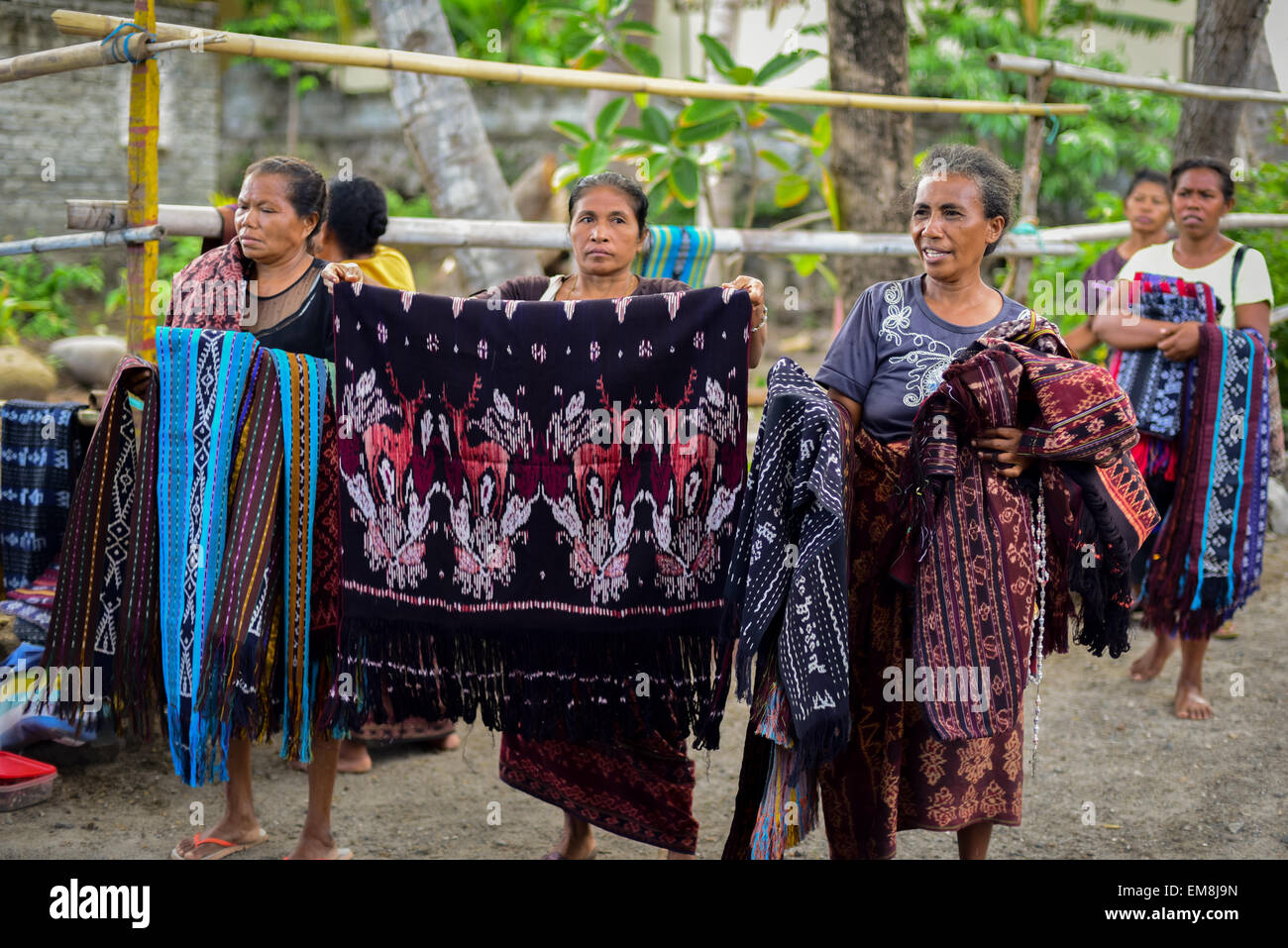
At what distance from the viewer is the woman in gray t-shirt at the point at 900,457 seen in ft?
8.93

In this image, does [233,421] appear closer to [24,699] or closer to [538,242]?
[24,699]

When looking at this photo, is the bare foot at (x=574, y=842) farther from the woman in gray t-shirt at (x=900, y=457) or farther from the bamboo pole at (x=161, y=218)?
the bamboo pole at (x=161, y=218)

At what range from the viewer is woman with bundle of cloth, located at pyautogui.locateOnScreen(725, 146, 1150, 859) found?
260 cm

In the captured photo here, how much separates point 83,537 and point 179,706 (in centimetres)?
55

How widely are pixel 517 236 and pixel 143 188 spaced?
1389 millimetres

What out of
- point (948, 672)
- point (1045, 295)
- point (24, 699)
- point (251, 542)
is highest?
point (1045, 295)

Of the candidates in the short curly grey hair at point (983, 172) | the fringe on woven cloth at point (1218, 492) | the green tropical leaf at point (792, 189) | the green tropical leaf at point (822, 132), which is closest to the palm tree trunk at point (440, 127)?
the green tropical leaf at point (792, 189)

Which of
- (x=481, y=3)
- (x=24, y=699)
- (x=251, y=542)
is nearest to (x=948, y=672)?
(x=251, y=542)

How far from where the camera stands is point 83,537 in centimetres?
319

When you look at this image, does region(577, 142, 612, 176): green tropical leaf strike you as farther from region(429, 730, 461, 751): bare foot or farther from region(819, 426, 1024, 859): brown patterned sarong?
region(819, 426, 1024, 859): brown patterned sarong

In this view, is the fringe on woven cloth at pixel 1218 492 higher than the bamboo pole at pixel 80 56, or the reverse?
the bamboo pole at pixel 80 56

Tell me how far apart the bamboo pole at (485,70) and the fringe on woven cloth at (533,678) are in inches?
69.3

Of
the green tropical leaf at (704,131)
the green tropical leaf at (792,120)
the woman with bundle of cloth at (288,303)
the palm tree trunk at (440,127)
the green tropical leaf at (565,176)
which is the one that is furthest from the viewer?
the green tropical leaf at (565,176)
